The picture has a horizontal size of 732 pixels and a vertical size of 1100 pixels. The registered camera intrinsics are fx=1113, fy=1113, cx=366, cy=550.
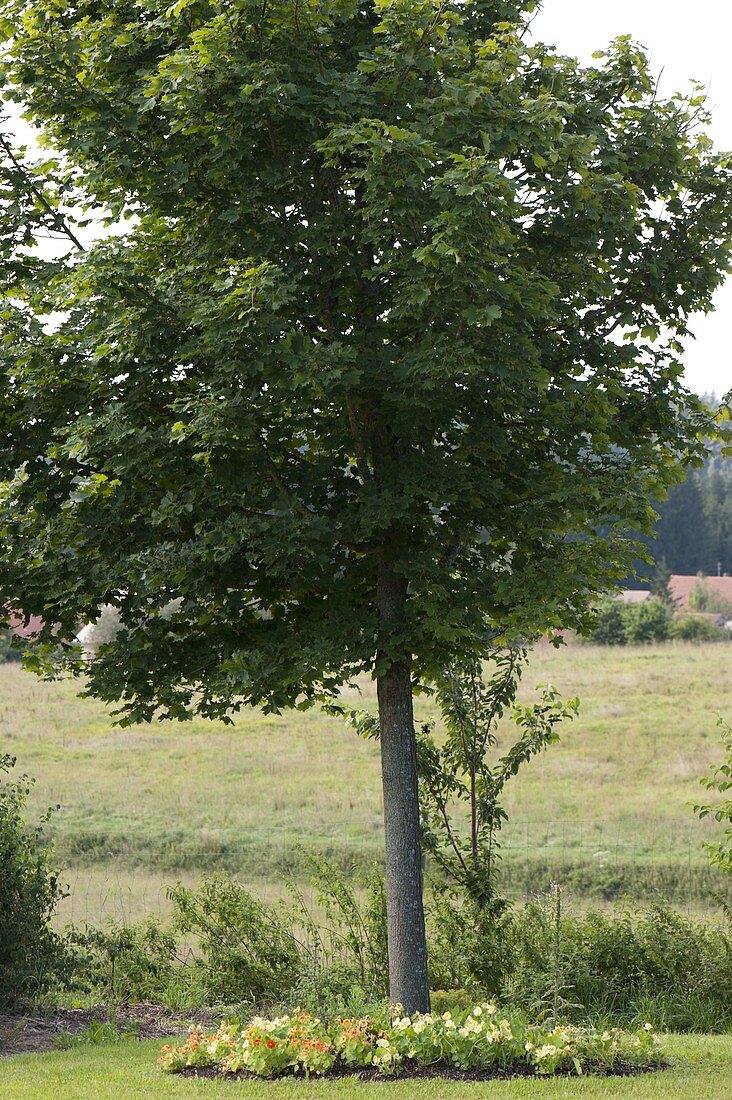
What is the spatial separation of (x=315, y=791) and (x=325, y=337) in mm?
16475

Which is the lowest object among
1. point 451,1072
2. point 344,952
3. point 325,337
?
point 344,952

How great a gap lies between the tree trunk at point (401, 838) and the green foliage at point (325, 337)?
275 millimetres

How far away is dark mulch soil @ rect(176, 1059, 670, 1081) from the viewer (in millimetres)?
6191

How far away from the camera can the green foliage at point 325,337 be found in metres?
6.04

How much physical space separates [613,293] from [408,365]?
5.79 feet

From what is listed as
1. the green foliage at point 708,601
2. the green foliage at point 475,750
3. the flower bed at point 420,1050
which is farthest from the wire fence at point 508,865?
the green foliage at point 708,601

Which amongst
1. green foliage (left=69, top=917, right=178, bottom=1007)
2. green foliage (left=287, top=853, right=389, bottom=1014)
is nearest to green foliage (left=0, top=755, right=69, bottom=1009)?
green foliage (left=69, top=917, right=178, bottom=1007)

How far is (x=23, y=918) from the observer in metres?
9.17

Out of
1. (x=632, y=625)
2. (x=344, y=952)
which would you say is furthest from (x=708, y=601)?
(x=344, y=952)

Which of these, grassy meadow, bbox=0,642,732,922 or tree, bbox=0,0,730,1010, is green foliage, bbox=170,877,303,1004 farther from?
grassy meadow, bbox=0,642,732,922

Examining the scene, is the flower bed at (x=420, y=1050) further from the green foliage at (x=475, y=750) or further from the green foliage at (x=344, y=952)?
the green foliage at (x=475, y=750)

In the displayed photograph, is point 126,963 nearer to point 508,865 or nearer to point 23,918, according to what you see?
point 23,918

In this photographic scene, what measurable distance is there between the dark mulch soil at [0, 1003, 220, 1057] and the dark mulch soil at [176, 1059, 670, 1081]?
2040 mm

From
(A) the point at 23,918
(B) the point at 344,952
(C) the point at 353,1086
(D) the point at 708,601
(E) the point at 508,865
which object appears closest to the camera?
(C) the point at 353,1086
